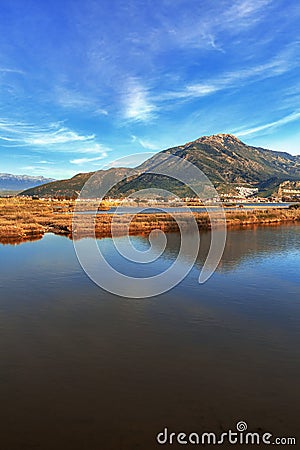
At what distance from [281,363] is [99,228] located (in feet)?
155

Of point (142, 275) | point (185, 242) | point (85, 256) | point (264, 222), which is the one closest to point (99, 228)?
point (185, 242)

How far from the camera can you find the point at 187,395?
36.5 feet

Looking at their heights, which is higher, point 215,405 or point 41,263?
point 41,263

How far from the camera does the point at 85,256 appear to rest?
34.9 m

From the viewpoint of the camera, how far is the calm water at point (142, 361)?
9750 mm

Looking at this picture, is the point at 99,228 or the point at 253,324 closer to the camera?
the point at 253,324

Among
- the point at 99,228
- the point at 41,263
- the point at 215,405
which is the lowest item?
the point at 215,405

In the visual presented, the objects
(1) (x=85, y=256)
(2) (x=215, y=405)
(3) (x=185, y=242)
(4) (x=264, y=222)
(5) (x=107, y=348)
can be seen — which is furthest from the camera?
(4) (x=264, y=222)

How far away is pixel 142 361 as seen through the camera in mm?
13492

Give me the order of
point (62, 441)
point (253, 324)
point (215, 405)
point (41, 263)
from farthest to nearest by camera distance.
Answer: point (41, 263), point (253, 324), point (215, 405), point (62, 441)

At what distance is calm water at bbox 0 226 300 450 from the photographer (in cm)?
975

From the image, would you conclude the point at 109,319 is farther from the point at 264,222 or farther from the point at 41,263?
the point at 264,222

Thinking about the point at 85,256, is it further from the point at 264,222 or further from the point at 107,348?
the point at 264,222

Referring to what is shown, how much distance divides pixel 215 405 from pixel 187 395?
103cm
